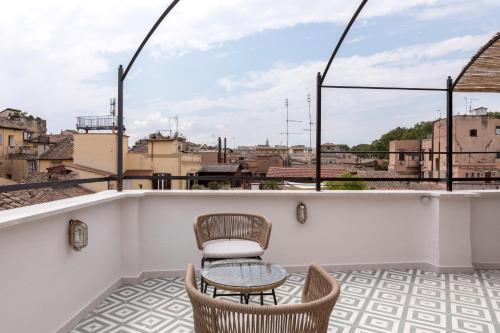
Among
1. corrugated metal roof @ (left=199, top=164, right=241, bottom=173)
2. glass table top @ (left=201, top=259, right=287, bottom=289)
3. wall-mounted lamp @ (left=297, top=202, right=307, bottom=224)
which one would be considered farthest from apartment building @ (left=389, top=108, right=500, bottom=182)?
corrugated metal roof @ (left=199, top=164, right=241, bottom=173)

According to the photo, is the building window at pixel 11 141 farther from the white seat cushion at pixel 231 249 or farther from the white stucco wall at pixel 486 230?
the white stucco wall at pixel 486 230

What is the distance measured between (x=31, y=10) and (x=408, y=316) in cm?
431

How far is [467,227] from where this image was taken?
379 centimetres

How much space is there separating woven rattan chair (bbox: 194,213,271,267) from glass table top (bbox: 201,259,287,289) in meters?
0.35

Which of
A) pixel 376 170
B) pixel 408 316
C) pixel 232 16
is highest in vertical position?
pixel 232 16

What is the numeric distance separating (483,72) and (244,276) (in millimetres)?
3766

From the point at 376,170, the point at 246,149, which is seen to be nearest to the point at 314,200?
the point at 376,170

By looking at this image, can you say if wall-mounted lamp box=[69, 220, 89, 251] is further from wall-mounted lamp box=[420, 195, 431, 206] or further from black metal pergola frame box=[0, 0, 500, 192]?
wall-mounted lamp box=[420, 195, 431, 206]

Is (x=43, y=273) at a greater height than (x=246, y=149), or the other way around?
(x=246, y=149)

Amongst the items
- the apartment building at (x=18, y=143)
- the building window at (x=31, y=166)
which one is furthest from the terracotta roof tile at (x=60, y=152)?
the building window at (x=31, y=166)

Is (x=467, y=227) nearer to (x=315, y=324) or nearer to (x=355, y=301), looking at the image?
(x=355, y=301)

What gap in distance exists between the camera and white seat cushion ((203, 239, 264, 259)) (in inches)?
110

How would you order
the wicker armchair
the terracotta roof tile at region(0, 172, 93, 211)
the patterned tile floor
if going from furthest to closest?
the patterned tile floor, the terracotta roof tile at region(0, 172, 93, 211), the wicker armchair

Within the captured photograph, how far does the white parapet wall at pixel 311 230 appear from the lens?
10.6 feet
